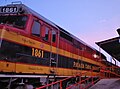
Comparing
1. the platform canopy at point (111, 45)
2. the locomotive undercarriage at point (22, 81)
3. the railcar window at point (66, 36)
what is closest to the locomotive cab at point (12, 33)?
the locomotive undercarriage at point (22, 81)

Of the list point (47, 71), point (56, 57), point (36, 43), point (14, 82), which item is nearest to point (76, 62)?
point (56, 57)

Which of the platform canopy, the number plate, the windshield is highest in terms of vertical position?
the number plate

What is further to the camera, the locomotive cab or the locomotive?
the locomotive

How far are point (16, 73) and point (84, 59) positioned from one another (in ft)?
32.1

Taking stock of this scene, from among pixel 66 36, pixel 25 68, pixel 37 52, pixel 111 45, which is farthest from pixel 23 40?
pixel 111 45

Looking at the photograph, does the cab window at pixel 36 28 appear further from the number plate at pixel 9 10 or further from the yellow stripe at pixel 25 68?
the yellow stripe at pixel 25 68

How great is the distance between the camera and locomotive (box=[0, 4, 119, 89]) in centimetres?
790

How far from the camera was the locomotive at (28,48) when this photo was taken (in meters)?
7.90

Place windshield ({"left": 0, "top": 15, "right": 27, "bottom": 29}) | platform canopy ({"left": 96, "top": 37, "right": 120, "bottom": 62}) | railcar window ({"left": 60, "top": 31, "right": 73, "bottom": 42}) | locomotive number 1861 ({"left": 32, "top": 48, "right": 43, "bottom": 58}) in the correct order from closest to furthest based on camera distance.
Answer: windshield ({"left": 0, "top": 15, "right": 27, "bottom": 29})
locomotive number 1861 ({"left": 32, "top": 48, "right": 43, "bottom": 58})
railcar window ({"left": 60, "top": 31, "right": 73, "bottom": 42})
platform canopy ({"left": 96, "top": 37, "right": 120, "bottom": 62})

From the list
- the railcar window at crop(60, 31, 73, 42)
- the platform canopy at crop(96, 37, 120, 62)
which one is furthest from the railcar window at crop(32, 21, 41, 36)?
the platform canopy at crop(96, 37, 120, 62)

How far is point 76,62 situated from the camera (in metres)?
15.3

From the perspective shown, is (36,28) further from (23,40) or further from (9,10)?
(9,10)

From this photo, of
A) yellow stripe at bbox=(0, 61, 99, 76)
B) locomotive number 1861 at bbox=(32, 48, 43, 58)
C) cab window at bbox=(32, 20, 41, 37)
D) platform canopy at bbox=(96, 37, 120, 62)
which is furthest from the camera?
platform canopy at bbox=(96, 37, 120, 62)

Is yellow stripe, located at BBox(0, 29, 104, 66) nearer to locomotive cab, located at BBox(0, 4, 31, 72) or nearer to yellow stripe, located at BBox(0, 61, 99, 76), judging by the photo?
locomotive cab, located at BBox(0, 4, 31, 72)
